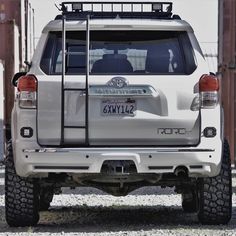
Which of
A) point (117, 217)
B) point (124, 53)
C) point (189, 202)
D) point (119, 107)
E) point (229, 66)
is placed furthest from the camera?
point (229, 66)

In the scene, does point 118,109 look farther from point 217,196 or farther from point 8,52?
Answer: point 8,52

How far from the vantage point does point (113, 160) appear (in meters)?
7.30

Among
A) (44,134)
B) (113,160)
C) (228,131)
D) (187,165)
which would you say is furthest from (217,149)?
(228,131)

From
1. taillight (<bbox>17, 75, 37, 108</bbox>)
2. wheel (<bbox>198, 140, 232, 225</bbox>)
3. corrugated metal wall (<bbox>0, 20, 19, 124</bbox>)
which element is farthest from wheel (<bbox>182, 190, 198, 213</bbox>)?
corrugated metal wall (<bbox>0, 20, 19, 124</bbox>)

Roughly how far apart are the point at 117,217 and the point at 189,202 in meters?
0.88

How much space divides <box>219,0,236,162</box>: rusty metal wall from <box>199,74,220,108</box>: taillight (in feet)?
34.9

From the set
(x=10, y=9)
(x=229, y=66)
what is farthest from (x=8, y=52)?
(x=229, y=66)

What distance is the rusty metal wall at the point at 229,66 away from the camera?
18250 mm

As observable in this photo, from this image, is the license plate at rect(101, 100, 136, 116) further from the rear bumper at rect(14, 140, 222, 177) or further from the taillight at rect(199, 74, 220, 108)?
the taillight at rect(199, 74, 220, 108)

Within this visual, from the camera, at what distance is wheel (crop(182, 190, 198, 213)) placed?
8766 millimetres

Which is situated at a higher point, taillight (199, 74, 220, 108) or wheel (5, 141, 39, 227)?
taillight (199, 74, 220, 108)

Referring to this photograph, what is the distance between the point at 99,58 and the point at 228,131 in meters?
11.1

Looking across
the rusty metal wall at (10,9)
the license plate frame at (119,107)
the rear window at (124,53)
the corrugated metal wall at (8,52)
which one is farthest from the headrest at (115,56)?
the rusty metal wall at (10,9)

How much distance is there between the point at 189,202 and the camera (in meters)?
9.32
